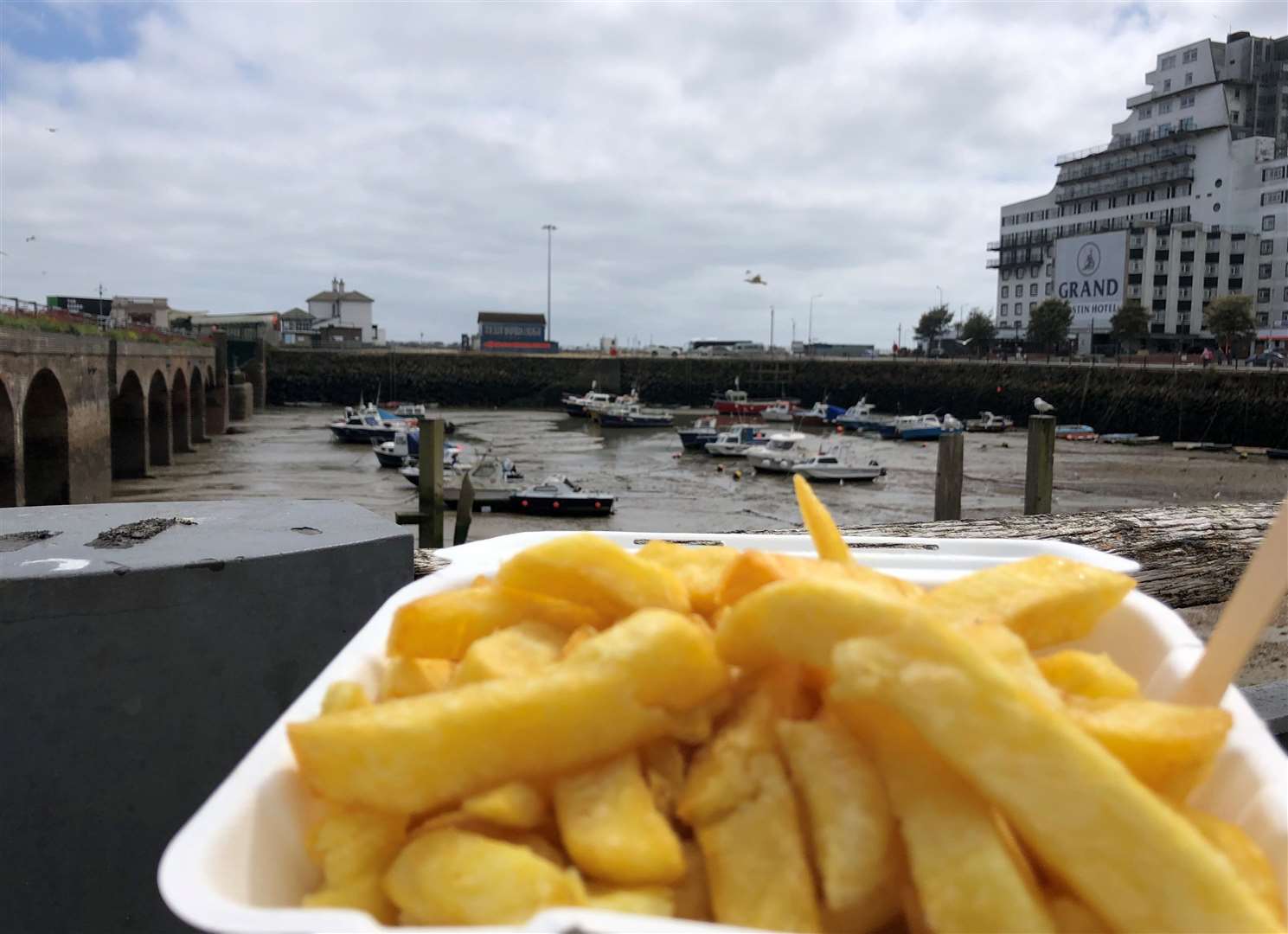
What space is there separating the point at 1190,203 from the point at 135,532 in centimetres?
9895

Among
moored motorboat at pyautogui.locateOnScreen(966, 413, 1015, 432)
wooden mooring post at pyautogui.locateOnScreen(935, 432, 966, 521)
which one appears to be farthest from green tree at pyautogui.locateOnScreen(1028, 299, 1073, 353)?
wooden mooring post at pyautogui.locateOnScreen(935, 432, 966, 521)

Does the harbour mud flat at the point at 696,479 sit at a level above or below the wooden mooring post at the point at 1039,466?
below

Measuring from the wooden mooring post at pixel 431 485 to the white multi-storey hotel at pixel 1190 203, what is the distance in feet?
264

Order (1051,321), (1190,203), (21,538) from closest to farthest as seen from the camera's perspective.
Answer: (21,538), (1051,321), (1190,203)

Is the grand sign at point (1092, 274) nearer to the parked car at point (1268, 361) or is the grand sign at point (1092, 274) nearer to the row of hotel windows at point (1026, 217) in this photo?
the row of hotel windows at point (1026, 217)

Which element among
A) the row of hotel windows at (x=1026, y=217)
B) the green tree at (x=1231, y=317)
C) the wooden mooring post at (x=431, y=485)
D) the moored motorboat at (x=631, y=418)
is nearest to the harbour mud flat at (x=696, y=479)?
the moored motorboat at (x=631, y=418)

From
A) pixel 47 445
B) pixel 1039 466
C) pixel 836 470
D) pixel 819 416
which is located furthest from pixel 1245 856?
pixel 819 416

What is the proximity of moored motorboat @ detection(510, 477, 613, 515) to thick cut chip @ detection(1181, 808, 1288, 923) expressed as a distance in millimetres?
25075

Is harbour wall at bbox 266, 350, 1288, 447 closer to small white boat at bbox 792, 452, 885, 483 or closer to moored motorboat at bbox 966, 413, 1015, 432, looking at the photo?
moored motorboat at bbox 966, 413, 1015, 432

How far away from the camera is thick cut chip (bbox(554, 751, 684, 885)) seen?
3.74 ft

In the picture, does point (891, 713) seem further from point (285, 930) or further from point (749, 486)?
point (749, 486)

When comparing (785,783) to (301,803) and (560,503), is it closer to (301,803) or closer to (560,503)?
(301,803)

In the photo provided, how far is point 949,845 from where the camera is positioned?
110 centimetres

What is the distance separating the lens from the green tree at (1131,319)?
74.9 meters
